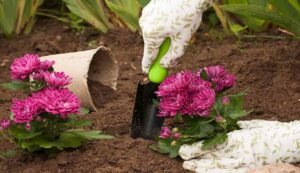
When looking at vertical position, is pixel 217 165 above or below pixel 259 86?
below

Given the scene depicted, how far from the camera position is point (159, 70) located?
7.49 feet

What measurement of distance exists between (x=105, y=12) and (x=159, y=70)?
1.32 meters

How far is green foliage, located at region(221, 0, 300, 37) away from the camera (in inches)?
102

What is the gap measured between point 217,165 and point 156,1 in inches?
20.2

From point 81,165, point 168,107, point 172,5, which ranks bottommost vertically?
point 81,165

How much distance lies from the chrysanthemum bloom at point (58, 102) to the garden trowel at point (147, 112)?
0.30 meters

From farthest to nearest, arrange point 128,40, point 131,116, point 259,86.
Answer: point 128,40 < point 259,86 < point 131,116

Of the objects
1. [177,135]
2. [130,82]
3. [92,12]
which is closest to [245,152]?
[177,135]

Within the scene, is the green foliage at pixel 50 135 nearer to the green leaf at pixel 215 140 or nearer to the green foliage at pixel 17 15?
the green leaf at pixel 215 140

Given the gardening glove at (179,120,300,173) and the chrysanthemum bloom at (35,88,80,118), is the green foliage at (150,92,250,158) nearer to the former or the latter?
the gardening glove at (179,120,300,173)

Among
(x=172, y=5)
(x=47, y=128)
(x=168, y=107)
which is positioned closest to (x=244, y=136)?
(x=168, y=107)

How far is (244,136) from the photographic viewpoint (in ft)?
7.11

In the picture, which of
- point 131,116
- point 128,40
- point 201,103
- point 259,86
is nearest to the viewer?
point 201,103

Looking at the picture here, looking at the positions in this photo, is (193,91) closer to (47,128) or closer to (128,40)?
(47,128)
